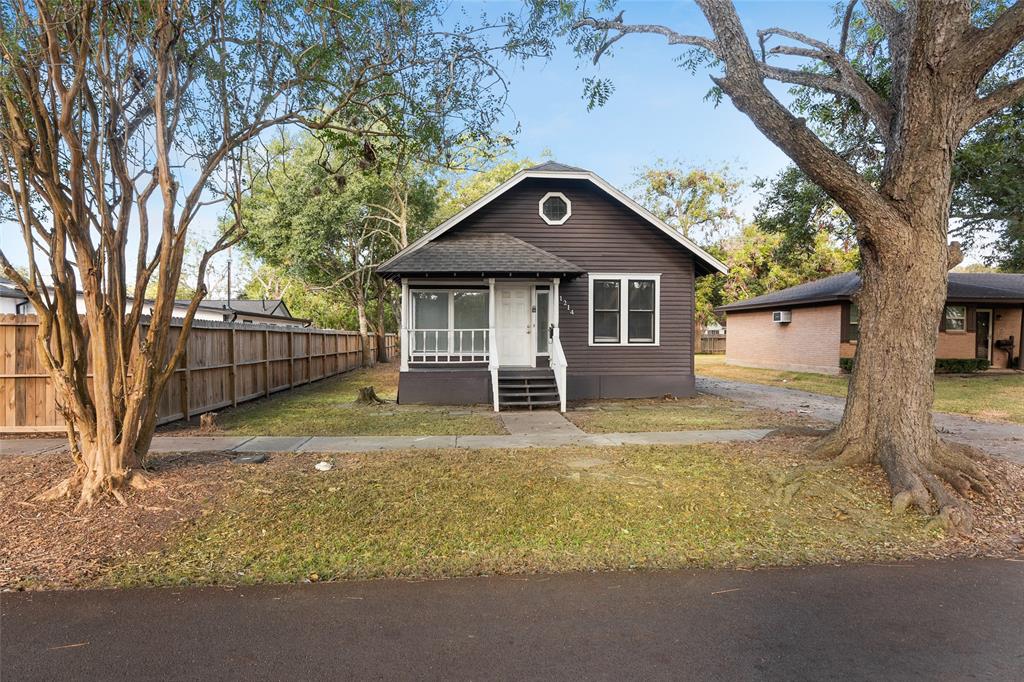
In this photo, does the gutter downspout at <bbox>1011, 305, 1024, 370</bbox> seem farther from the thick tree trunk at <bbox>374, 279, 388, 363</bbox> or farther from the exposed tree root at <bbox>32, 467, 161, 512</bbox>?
the exposed tree root at <bbox>32, 467, 161, 512</bbox>

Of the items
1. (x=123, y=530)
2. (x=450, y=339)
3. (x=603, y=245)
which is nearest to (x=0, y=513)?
(x=123, y=530)

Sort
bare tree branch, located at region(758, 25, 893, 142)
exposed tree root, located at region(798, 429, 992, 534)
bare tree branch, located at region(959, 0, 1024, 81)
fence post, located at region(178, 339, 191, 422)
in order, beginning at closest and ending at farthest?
exposed tree root, located at region(798, 429, 992, 534), bare tree branch, located at region(959, 0, 1024, 81), bare tree branch, located at region(758, 25, 893, 142), fence post, located at region(178, 339, 191, 422)

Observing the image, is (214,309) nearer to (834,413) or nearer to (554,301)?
(554,301)

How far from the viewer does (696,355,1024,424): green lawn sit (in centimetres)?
1145

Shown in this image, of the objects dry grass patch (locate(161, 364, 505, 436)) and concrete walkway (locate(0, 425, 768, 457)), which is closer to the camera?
concrete walkway (locate(0, 425, 768, 457))

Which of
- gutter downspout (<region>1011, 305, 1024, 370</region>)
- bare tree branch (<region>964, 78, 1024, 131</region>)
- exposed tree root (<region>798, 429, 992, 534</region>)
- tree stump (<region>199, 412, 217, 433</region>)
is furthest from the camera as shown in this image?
gutter downspout (<region>1011, 305, 1024, 370</region>)

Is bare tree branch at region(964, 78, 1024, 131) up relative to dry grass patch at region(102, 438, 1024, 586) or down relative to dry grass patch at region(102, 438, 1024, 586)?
up

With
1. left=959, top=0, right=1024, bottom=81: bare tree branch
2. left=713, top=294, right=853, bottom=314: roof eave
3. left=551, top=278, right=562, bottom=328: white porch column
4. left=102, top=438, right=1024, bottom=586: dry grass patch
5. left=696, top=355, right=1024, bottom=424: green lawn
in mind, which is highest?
left=959, top=0, right=1024, bottom=81: bare tree branch

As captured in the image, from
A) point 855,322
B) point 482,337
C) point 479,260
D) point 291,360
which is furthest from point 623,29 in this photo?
point 855,322

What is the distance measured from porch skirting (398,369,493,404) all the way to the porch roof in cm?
233

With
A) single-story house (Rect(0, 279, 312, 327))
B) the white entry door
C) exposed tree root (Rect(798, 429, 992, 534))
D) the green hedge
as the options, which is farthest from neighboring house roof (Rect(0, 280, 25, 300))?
the green hedge

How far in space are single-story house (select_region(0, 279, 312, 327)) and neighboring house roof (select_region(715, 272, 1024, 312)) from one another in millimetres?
20341

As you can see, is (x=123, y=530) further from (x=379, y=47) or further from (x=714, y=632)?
(x=379, y=47)

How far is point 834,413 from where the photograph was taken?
11.1m
